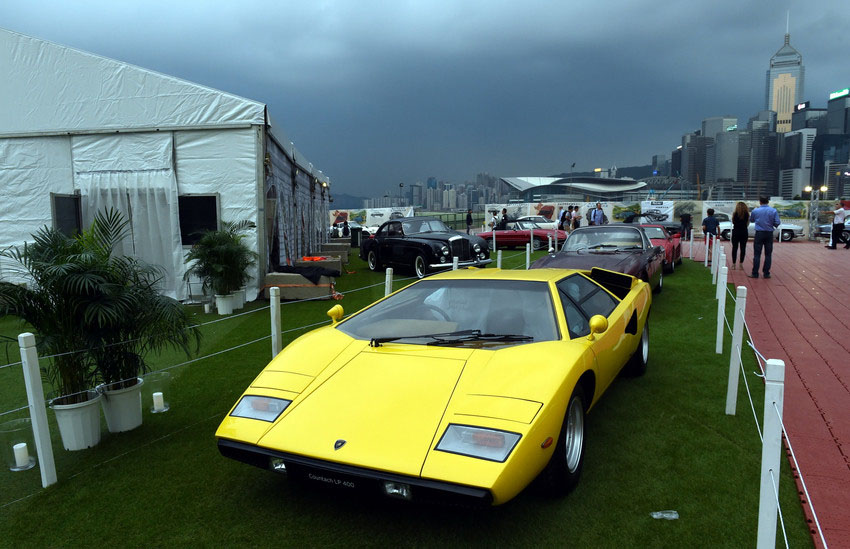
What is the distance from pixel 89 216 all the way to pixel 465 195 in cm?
12191

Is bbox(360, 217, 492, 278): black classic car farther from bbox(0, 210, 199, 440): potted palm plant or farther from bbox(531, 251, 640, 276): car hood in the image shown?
bbox(0, 210, 199, 440): potted palm plant

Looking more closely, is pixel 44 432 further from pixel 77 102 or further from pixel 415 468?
pixel 77 102

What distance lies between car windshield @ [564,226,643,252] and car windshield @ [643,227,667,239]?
2.92 metres

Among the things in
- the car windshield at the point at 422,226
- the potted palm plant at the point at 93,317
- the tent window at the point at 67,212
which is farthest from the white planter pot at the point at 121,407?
the car windshield at the point at 422,226

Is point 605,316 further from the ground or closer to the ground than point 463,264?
further from the ground

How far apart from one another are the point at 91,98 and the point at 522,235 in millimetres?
15379

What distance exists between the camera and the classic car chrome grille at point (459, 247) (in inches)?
529

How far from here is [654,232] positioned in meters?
12.8

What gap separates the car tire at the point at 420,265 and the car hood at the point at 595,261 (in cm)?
450

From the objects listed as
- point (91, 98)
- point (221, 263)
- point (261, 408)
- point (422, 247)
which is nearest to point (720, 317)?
point (261, 408)

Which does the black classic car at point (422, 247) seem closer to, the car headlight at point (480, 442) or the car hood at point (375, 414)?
the car hood at point (375, 414)

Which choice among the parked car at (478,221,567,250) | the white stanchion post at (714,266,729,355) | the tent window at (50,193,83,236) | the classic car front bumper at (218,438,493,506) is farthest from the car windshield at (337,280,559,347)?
the parked car at (478,221,567,250)

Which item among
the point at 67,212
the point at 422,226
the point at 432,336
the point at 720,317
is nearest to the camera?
the point at 432,336

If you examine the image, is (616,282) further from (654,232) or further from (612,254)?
(654,232)
